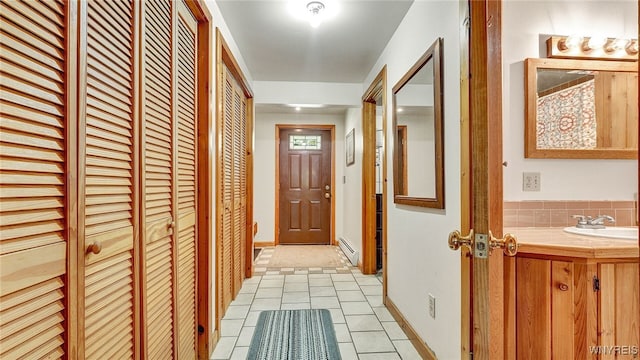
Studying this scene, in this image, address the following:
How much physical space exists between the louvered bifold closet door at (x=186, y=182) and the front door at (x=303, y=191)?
141 inches

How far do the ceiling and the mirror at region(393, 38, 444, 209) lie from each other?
50 centimetres

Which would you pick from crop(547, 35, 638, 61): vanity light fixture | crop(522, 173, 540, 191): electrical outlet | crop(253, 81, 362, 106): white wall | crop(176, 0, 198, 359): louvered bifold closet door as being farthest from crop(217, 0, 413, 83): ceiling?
crop(522, 173, 540, 191): electrical outlet

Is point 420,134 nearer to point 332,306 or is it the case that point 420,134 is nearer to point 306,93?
point 332,306

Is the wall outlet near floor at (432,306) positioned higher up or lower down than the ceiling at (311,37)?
lower down

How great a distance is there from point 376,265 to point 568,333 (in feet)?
8.66

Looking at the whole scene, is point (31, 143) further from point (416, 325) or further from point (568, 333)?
point (416, 325)

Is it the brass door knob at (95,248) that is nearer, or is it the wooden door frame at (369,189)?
the brass door knob at (95,248)

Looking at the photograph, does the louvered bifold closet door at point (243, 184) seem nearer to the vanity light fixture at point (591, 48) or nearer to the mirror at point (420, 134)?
the mirror at point (420, 134)

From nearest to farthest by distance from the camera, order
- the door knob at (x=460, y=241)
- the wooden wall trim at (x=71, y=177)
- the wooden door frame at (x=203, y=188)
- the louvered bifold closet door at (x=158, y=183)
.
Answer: the wooden wall trim at (x=71, y=177), the door knob at (x=460, y=241), the louvered bifold closet door at (x=158, y=183), the wooden door frame at (x=203, y=188)

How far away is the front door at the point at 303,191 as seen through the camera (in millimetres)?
5457

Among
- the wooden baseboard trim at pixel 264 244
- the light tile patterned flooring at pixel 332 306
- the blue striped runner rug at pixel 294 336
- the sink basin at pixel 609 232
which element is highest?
the sink basin at pixel 609 232

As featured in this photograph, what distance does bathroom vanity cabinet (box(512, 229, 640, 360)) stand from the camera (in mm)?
1218

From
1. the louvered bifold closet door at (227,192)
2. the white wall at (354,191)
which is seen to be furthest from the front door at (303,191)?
the louvered bifold closet door at (227,192)

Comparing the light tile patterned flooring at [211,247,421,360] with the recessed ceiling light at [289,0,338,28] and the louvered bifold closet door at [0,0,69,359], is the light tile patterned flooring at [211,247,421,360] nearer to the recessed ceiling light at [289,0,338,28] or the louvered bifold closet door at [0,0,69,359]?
the louvered bifold closet door at [0,0,69,359]
